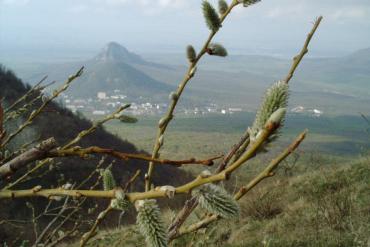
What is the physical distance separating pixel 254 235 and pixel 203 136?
69425mm

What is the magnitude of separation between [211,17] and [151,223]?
69 centimetres

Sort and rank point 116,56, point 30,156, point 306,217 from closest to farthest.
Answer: point 30,156, point 306,217, point 116,56

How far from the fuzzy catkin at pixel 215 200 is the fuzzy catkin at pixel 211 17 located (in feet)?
1.99

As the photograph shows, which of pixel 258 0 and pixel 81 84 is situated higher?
pixel 258 0

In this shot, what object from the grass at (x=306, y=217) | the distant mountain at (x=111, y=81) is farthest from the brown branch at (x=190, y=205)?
the distant mountain at (x=111, y=81)

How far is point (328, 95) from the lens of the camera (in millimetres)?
135125

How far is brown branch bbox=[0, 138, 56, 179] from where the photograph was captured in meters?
0.80

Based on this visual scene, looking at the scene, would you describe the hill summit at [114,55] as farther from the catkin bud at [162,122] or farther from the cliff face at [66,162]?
the catkin bud at [162,122]

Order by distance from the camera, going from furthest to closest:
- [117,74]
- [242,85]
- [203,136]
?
[242,85]
[117,74]
[203,136]

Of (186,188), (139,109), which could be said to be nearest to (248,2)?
(186,188)

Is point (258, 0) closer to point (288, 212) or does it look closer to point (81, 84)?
point (288, 212)

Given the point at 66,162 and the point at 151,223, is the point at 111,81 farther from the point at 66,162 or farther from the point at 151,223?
the point at 151,223

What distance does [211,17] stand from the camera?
1.24 m

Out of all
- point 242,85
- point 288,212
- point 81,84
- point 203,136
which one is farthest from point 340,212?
point 242,85
